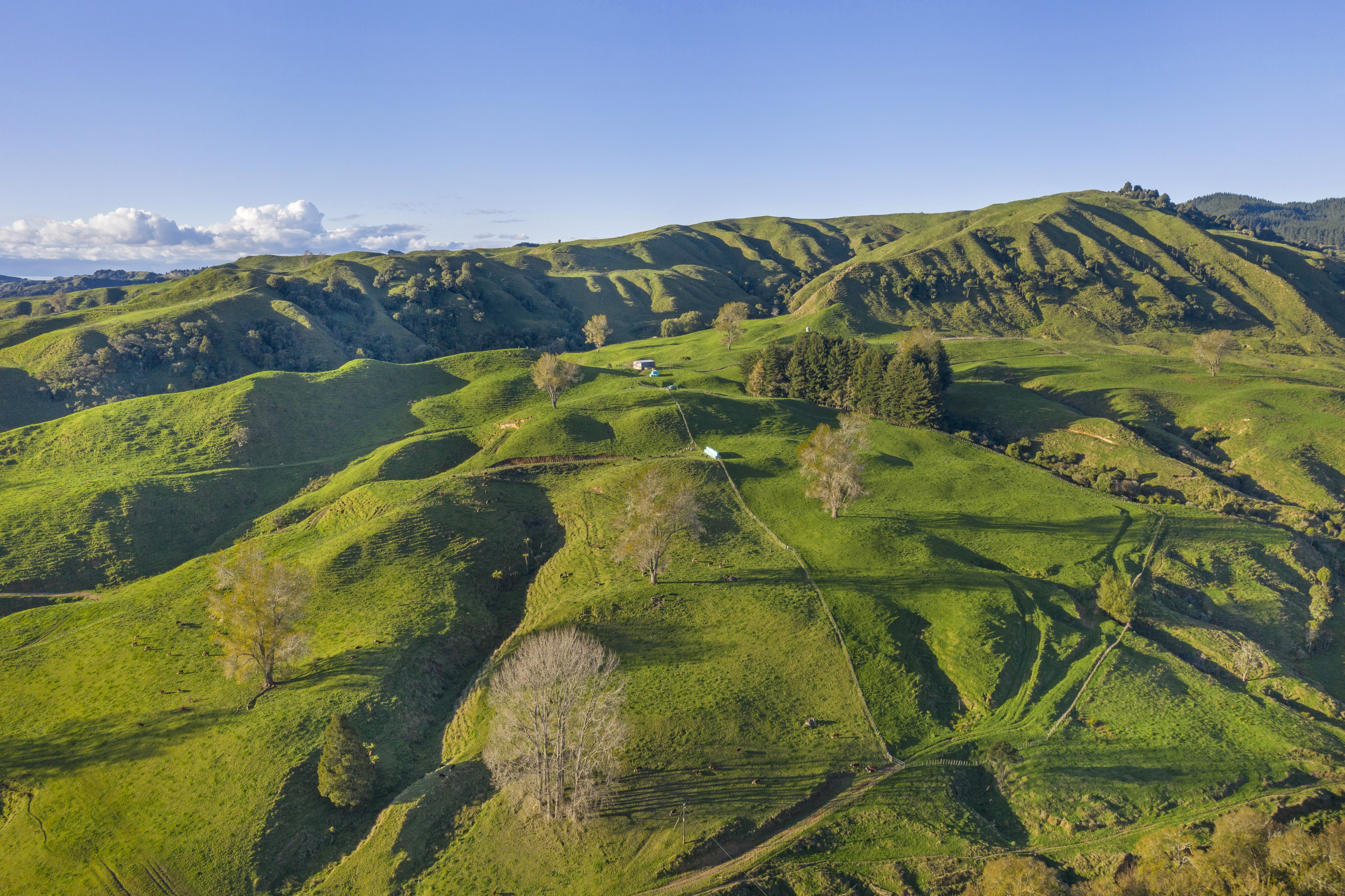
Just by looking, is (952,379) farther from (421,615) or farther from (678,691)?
(421,615)

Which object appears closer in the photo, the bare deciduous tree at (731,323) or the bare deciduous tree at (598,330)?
the bare deciduous tree at (731,323)

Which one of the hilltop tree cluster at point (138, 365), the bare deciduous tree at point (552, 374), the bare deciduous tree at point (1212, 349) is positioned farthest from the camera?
the bare deciduous tree at point (1212, 349)

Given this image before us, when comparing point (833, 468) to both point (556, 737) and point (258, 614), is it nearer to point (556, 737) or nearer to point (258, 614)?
point (556, 737)

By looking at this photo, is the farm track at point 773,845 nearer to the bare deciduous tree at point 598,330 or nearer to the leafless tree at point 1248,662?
the leafless tree at point 1248,662

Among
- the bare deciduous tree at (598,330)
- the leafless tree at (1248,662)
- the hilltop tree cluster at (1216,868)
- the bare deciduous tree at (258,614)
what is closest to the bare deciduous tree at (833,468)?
the leafless tree at (1248,662)

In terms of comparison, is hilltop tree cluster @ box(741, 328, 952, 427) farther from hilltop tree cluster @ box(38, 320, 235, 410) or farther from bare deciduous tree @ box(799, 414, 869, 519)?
hilltop tree cluster @ box(38, 320, 235, 410)

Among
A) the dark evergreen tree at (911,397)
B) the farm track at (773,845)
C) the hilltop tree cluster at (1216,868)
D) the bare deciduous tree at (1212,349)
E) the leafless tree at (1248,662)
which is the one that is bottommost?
the farm track at (773,845)

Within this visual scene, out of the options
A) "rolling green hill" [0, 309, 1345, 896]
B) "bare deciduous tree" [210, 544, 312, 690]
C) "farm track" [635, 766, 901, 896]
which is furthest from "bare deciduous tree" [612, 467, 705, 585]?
"bare deciduous tree" [210, 544, 312, 690]
